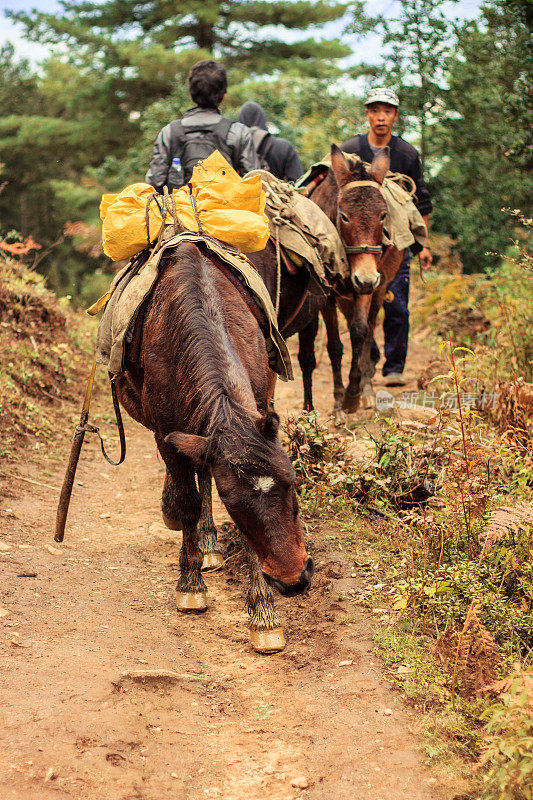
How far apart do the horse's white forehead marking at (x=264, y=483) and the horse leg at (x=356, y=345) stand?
12.9 ft

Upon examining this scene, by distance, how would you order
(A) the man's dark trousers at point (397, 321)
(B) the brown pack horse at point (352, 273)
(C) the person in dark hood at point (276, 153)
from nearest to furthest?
(B) the brown pack horse at point (352, 273) → (A) the man's dark trousers at point (397, 321) → (C) the person in dark hood at point (276, 153)

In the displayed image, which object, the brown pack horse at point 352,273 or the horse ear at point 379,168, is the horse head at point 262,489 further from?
the horse ear at point 379,168

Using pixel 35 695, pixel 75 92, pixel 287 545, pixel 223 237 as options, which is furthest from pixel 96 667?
pixel 75 92

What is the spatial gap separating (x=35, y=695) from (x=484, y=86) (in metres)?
13.4

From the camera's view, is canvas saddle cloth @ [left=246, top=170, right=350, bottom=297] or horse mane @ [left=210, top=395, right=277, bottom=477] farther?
canvas saddle cloth @ [left=246, top=170, right=350, bottom=297]

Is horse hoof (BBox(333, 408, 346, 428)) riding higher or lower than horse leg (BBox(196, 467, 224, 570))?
lower

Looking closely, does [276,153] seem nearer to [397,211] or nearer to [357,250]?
[397,211]

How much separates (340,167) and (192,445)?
14.6ft

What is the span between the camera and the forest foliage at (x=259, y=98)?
43.1 feet

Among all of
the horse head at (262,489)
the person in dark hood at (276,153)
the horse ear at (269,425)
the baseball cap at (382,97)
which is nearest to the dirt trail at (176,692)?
the horse head at (262,489)

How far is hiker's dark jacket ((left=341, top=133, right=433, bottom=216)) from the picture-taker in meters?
7.84

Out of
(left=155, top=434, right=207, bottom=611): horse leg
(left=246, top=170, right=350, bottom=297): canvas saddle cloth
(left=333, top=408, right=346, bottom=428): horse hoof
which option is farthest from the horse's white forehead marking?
(left=333, top=408, right=346, bottom=428): horse hoof

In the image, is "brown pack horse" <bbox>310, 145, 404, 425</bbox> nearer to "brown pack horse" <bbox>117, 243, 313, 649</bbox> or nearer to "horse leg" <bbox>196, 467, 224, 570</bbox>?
"horse leg" <bbox>196, 467, 224, 570</bbox>

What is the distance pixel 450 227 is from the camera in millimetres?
15180
